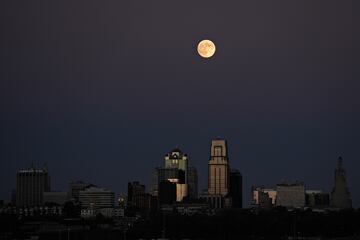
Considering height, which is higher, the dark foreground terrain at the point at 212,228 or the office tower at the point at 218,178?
the office tower at the point at 218,178

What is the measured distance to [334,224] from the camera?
110250 mm

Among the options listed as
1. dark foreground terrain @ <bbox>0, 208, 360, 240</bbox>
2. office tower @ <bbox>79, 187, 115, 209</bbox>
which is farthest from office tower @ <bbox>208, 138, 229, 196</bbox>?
dark foreground terrain @ <bbox>0, 208, 360, 240</bbox>

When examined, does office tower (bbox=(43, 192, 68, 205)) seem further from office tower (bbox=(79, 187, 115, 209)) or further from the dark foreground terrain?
the dark foreground terrain

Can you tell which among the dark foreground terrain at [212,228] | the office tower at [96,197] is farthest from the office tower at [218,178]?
the dark foreground terrain at [212,228]

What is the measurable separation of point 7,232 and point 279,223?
28.1 metres

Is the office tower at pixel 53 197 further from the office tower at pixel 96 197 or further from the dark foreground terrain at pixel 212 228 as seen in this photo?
the dark foreground terrain at pixel 212 228

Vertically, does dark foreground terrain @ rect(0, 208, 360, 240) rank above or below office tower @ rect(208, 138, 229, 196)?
below

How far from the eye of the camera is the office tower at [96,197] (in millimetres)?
189250

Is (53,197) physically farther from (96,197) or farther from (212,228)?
(212,228)

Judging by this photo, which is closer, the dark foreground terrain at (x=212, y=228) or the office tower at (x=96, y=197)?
the dark foreground terrain at (x=212, y=228)

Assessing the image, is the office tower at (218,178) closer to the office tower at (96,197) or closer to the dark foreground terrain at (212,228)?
the office tower at (96,197)

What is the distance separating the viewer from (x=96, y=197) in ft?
631

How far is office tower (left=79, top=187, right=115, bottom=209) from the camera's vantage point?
621 ft

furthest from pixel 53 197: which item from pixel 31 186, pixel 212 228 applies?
pixel 212 228
